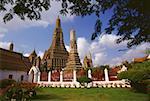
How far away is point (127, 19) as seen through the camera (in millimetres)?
3547

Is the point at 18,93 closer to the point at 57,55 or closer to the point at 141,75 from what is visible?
the point at 141,75

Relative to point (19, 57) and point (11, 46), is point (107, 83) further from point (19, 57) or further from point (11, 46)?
point (11, 46)

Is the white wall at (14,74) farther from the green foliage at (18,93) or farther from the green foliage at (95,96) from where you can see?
the green foliage at (18,93)

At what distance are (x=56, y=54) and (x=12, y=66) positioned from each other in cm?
3917

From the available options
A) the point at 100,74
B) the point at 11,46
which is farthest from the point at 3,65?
the point at 11,46

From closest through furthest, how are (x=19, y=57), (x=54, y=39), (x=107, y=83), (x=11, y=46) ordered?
(x=107, y=83) → (x=19, y=57) → (x=11, y=46) → (x=54, y=39)

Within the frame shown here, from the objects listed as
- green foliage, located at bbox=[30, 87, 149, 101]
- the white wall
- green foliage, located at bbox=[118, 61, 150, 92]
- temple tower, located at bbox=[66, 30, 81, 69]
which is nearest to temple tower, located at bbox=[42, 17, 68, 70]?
temple tower, located at bbox=[66, 30, 81, 69]

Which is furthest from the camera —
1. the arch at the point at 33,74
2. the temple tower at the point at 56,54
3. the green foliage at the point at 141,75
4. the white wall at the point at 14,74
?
the temple tower at the point at 56,54

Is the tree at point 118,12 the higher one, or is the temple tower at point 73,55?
the temple tower at point 73,55

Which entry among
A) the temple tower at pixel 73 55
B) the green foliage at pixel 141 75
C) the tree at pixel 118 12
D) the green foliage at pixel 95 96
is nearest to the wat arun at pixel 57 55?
the temple tower at pixel 73 55

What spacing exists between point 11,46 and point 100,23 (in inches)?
1511

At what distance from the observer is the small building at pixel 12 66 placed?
85.3 feet

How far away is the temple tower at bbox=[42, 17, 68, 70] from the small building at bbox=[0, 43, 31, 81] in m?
32.2

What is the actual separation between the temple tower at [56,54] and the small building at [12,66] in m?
32.2
